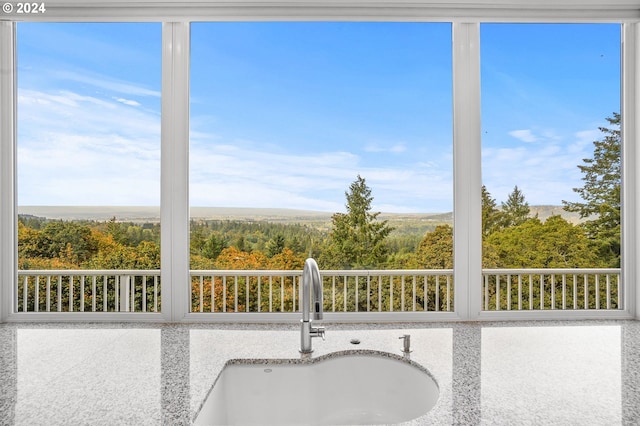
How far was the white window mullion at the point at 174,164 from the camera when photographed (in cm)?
207

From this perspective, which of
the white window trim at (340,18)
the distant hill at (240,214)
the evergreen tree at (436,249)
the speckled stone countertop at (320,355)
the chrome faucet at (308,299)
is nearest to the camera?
the speckled stone countertop at (320,355)

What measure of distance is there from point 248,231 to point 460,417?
201 cm

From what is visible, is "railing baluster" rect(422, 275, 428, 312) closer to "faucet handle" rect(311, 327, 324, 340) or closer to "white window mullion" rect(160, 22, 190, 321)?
"faucet handle" rect(311, 327, 324, 340)

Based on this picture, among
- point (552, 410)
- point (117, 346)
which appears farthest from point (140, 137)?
point (552, 410)

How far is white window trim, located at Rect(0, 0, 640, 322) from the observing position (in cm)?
203

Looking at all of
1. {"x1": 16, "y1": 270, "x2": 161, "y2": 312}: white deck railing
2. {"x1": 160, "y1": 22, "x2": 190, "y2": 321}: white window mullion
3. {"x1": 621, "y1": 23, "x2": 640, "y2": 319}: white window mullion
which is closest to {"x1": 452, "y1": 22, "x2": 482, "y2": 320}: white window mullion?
{"x1": 621, "y1": 23, "x2": 640, "y2": 319}: white window mullion

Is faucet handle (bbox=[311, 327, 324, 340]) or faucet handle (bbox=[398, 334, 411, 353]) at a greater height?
faucet handle (bbox=[311, 327, 324, 340])

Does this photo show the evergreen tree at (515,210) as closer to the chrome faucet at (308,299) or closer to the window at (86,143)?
the chrome faucet at (308,299)

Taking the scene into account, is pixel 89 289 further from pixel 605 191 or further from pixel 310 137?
pixel 605 191

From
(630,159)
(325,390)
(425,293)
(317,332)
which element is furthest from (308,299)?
(630,159)

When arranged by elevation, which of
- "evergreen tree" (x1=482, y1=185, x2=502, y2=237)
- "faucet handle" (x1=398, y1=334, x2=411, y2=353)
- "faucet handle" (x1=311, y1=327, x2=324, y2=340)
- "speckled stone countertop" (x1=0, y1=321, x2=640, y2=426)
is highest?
"evergreen tree" (x1=482, y1=185, x2=502, y2=237)

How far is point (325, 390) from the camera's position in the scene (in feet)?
4.97

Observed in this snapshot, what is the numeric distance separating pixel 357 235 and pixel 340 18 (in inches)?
56.5

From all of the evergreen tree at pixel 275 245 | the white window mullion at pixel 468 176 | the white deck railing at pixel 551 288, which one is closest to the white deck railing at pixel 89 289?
the evergreen tree at pixel 275 245
